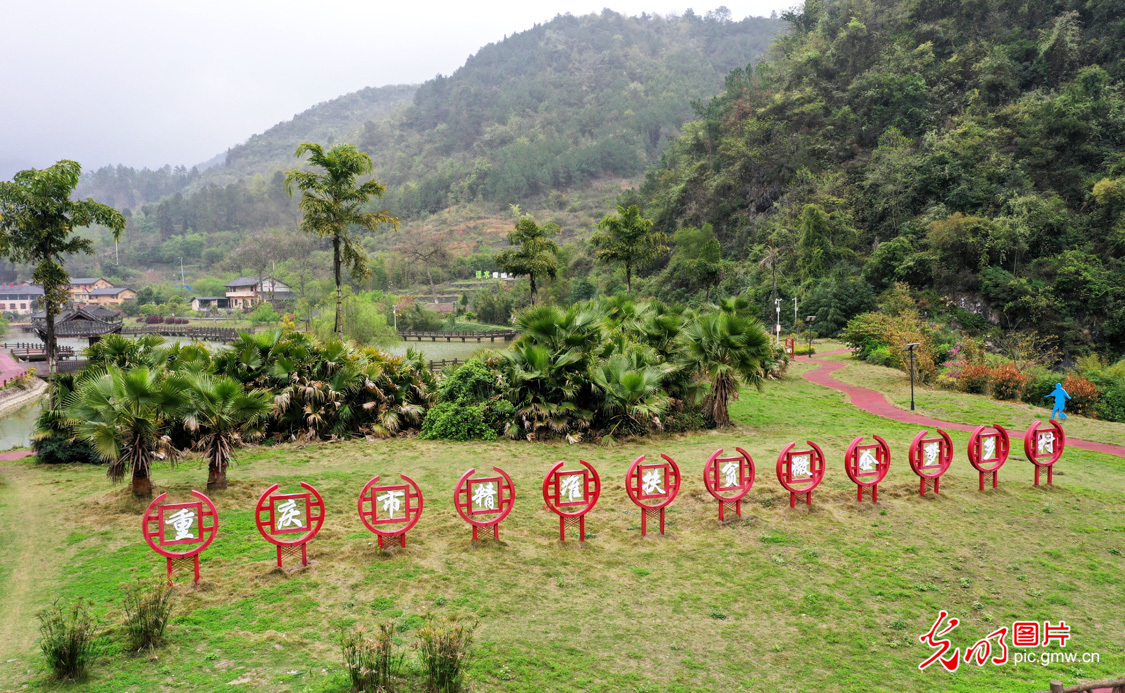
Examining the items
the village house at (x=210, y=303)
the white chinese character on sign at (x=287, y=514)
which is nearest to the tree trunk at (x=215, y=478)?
the white chinese character on sign at (x=287, y=514)

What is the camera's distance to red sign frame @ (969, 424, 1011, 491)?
11314mm

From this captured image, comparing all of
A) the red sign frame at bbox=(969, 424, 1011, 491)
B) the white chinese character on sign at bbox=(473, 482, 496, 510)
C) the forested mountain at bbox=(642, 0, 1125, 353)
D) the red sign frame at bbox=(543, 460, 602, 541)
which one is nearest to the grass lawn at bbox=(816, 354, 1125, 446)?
the red sign frame at bbox=(969, 424, 1011, 491)

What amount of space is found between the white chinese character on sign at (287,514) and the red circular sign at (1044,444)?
1188 centimetres

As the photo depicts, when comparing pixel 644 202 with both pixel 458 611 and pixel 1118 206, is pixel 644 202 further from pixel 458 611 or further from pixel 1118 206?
pixel 458 611

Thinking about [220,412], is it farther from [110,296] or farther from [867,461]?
[110,296]

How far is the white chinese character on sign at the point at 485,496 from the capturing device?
28.7 feet

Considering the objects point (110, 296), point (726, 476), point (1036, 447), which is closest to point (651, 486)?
point (726, 476)

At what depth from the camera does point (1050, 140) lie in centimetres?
4106

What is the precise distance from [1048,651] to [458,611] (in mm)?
6073

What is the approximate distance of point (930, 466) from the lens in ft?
36.3

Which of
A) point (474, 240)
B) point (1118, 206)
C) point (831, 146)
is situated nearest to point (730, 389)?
point (1118, 206)

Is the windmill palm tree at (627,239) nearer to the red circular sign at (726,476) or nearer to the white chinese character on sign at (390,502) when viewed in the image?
the red circular sign at (726,476)

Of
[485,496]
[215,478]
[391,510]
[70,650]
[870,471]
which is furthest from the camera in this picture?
[215,478]

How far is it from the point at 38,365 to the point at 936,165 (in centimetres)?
6352
